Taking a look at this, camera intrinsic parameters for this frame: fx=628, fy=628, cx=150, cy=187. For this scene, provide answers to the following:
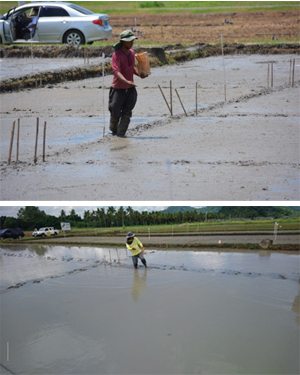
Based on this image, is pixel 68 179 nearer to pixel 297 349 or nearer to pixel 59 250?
pixel 59 250

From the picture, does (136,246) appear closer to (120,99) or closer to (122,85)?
(120,99)

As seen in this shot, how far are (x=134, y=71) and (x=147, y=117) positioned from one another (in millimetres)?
1546

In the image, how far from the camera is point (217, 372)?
167 inches

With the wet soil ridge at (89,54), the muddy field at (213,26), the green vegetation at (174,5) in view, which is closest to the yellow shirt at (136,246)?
the wet soil ridge at (89,54)

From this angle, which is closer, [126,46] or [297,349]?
[297,349]

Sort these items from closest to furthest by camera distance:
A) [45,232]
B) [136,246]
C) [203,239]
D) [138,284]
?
[138,284] < [45,232] < [136,246] < [203,239]

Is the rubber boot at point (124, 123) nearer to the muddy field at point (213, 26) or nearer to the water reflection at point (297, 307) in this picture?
the water reflection at point (297, 307)

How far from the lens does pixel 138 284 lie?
20.7 ft

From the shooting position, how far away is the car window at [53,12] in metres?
14.9

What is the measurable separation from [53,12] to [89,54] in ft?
5.01

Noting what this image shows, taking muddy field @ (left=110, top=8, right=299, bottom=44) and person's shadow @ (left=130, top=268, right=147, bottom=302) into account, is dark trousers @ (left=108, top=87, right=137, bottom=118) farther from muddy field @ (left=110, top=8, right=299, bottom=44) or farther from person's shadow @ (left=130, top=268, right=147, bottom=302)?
muddy field @ (left=110, top=8, right=299, bottom=44)

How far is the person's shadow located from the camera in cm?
589

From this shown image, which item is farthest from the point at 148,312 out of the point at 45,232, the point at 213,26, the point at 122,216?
the point at 213,26

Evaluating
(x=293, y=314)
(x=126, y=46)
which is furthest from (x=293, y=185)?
(x=126, y=46)
